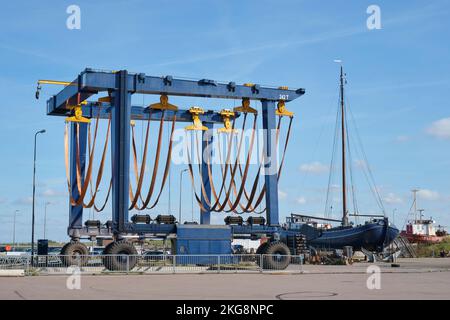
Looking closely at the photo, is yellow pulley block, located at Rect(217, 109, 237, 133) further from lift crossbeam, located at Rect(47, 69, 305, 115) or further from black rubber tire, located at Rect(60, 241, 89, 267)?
black rubber tire, located at Rect(60, 241, 89, 267)

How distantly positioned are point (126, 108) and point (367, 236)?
2891cm

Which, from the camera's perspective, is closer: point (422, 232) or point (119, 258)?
point (119, 258)

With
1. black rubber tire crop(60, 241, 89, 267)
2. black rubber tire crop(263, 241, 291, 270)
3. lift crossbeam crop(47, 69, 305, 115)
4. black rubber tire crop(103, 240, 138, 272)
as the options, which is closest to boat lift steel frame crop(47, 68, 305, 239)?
lift crossbeam crop(47, 69, 305, 115)

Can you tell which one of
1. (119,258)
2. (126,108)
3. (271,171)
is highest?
(126,108)

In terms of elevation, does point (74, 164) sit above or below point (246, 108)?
below

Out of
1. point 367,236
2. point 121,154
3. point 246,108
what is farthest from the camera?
point 367,236

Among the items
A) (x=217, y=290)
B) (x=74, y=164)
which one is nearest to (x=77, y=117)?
(x=74, y=164)

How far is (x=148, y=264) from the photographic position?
120 ft

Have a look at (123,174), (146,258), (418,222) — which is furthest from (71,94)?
(418,222)

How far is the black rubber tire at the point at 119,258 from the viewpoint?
33.2m

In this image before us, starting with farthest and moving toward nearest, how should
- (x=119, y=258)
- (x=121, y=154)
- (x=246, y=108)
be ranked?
(x=246, y=108) → (x=121, y=154) → (x=119, y=258)

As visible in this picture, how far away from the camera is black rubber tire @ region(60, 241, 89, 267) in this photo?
34.3 meters

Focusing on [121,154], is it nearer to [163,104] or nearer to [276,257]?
[163,104]

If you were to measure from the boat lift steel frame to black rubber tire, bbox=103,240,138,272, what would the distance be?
2210 mm
